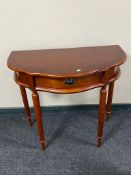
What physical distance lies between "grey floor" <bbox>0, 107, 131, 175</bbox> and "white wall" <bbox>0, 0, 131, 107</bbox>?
21.6 inches

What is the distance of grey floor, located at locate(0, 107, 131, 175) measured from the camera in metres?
1.55

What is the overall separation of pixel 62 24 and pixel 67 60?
344 mm

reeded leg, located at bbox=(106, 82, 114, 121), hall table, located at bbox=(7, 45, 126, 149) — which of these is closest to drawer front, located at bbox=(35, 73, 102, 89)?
hall table, located at bbox=(7, 45, 126, 149)

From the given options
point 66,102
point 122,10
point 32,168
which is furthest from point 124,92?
point 32,168

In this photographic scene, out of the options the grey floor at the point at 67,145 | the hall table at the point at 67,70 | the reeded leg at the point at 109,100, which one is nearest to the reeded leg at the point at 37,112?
the hall table at the point at 67,70

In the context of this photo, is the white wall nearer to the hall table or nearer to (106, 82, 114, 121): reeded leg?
the hall table

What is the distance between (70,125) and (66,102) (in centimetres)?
22

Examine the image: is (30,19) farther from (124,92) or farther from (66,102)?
(124,92)

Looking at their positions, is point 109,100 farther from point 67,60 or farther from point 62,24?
point 62,24

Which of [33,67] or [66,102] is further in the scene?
[66,102]

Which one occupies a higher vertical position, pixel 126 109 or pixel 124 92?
pixel 124 92

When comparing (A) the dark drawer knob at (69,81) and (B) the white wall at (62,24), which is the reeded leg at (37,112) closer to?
(A) the dark drawer knob at (69,81)

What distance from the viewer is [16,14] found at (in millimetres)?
1589

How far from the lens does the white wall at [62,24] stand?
1.57 m
